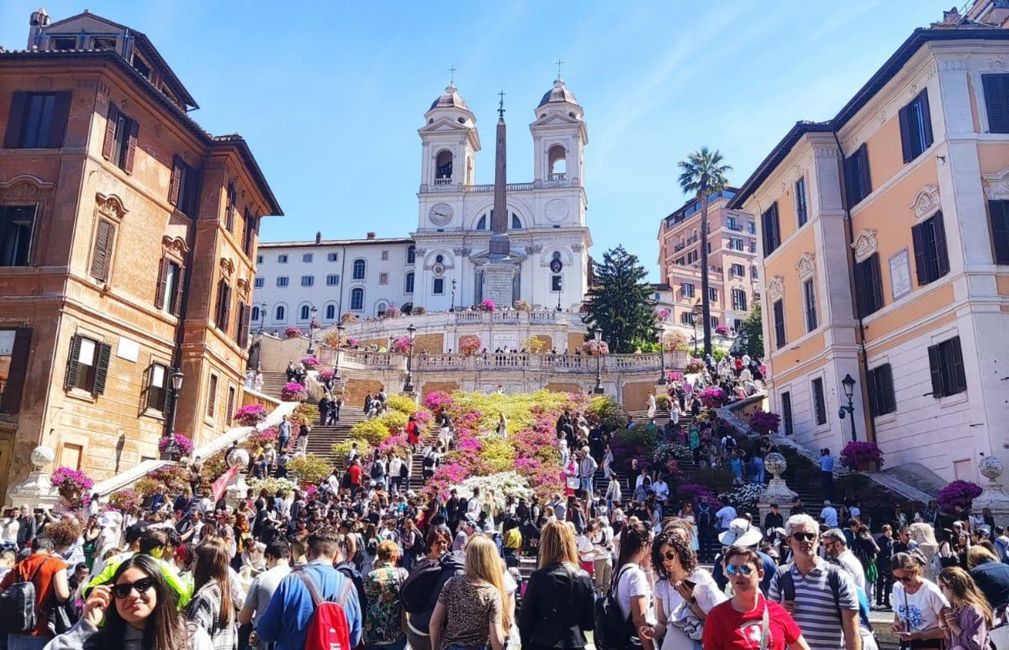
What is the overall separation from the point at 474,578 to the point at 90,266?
23855 millimetres

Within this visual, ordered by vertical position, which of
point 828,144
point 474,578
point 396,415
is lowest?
point 474,578

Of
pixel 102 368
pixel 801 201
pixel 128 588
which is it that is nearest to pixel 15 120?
pixel 102 368

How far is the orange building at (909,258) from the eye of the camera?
71.0 ft

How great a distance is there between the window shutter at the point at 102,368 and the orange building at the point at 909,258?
24.3 metres

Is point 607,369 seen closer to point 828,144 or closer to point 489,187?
point 828,144

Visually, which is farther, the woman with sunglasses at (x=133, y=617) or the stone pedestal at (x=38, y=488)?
the stone pedestal at (x=38, y=488)

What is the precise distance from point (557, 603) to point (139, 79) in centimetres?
2696

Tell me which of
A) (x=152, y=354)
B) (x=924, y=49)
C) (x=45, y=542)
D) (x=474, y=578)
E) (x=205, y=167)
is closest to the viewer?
(x=474, y=578)

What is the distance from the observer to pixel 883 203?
26.2 metres

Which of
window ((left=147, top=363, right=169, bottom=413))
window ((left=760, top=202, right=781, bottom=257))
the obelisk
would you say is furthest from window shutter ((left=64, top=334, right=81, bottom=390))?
the obelisk

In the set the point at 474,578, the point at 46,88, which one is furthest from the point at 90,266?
the point at 474,578

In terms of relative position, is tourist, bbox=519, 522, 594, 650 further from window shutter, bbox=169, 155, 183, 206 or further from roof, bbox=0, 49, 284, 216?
window shutter, bbox=169, 155, 183, 206

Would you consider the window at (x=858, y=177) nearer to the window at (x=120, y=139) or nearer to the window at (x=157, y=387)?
the window at (x=120, y=139)

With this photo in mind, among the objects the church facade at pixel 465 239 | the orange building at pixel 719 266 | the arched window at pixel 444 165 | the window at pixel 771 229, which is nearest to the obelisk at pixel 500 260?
the church facade at pixel 465 239
